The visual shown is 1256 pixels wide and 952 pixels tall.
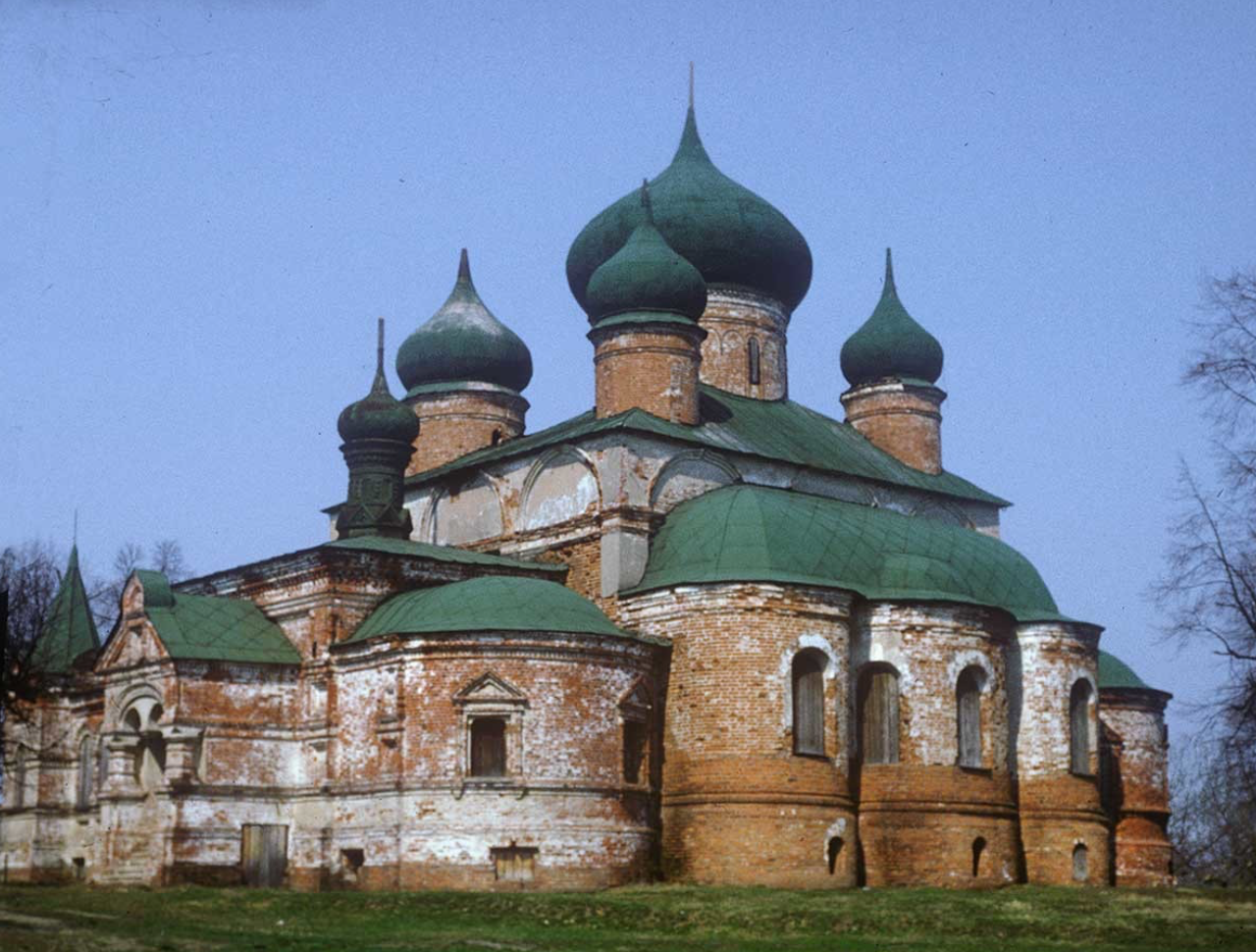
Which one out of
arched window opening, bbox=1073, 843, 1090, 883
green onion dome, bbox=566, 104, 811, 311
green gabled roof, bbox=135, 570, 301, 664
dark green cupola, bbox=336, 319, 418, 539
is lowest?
arched window opening, bbox=1073, 843, 1090, 883

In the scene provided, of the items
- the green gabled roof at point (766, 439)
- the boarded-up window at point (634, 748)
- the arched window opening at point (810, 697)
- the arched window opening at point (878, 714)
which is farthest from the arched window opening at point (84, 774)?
the arched window opening at point (878, 714)

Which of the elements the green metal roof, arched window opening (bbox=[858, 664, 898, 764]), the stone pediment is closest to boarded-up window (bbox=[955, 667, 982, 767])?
Answer: arched window opening (bbox=[858, 664, 898, 764])

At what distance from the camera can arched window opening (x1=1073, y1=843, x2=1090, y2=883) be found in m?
28.5

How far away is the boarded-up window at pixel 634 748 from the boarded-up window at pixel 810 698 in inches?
82.7

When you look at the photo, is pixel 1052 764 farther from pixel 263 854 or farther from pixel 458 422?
pixel 458 422

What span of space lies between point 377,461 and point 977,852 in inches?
425

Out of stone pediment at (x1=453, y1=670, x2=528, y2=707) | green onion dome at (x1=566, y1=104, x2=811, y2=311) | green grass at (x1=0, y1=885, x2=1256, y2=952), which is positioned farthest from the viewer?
green onion dome at (x1=566, y1=104, x2=811, y2=311)

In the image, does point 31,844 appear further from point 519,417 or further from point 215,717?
point 519,417

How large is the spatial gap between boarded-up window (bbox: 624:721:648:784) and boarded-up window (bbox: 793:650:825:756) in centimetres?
210

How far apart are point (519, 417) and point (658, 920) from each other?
51.8ft

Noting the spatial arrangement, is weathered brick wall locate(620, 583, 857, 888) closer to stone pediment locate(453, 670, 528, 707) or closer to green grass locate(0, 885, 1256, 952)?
green grass locate(0, 885, 1256, 952)

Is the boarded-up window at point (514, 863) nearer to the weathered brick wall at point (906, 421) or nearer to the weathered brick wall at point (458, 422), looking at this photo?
the weathered brick wall at point (458, 422)

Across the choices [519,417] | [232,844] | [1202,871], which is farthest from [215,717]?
[1202,871]

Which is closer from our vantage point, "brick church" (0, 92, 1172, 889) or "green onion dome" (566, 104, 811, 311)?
"brick church" (0, 92, 1172, 889)
